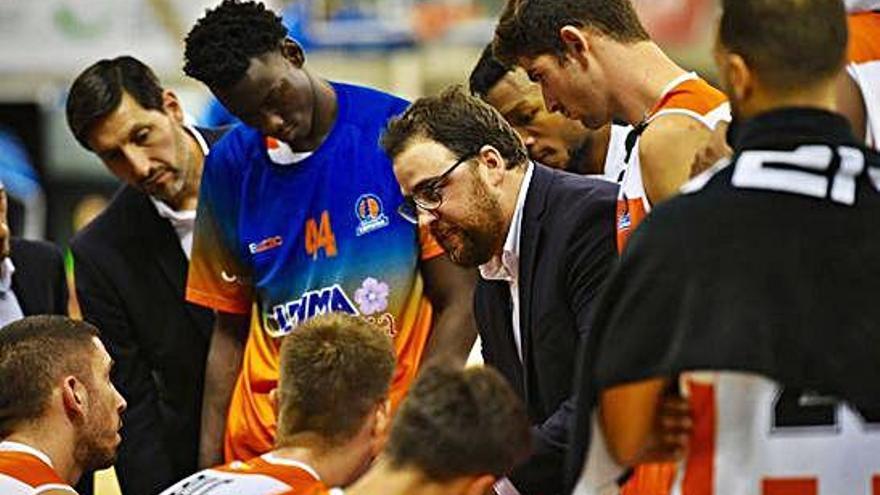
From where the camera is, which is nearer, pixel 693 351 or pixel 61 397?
pixel 693 351

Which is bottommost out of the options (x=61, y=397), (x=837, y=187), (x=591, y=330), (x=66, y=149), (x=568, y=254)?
(x=66, y=149)

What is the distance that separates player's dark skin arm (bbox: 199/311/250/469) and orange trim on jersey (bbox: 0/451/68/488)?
101 centimetres

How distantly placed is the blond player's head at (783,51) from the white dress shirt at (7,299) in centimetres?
356

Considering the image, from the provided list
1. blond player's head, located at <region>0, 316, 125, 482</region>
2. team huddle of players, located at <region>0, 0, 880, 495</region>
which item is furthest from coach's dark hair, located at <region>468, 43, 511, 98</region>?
blond player's head, located at <region>0, 316, 125, 482</region>

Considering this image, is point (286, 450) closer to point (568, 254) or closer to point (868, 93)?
point (568, 254)

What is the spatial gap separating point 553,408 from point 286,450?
717 mm

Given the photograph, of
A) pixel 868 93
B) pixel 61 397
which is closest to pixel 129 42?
pixel 61 397

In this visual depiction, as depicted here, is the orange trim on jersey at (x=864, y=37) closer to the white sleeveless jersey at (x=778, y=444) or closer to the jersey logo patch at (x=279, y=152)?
the white sleeveless jersey at (x=778, y=444)

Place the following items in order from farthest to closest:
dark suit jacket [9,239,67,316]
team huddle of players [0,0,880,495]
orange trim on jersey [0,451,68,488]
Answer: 1. dark suit jacket [9,239,67,316]
2. orange trim on jersey [0,451,68,488]
3. team huddle of players [0,0,880,495]

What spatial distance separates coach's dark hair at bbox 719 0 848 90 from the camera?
318 cm

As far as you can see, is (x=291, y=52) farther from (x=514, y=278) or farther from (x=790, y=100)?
(x=790, y=100)

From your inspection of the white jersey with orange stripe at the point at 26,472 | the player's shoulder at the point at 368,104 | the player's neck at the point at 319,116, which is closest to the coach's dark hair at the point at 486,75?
the player's shoulder at the point at 368,104

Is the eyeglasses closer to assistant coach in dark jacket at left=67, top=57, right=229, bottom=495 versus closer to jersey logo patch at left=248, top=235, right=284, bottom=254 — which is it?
jersey logo patch at left=248, top=235, right=284, bottom=254

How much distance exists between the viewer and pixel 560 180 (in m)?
4.71
